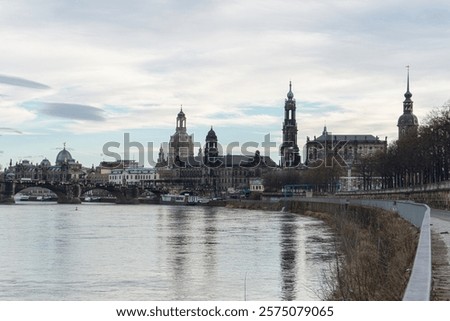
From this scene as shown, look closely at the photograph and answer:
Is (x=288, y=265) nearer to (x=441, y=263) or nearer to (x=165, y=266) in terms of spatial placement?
(x=165, y=266)

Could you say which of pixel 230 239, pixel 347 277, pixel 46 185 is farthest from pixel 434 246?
pixel 46 185

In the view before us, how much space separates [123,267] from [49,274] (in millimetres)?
3654

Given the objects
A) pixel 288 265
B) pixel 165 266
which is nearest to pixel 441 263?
pixel 288 265

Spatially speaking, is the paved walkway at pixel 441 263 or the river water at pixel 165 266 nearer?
the paved walkway at pixel 441 263

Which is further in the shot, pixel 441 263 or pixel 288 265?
pixel 288 265

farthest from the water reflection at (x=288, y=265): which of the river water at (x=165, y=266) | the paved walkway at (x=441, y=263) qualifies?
the paved walkway at (x=441, y=263)

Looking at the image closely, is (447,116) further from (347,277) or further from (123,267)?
(347,277)

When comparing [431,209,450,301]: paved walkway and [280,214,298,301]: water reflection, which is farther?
[280,214,298,301]: water reflection

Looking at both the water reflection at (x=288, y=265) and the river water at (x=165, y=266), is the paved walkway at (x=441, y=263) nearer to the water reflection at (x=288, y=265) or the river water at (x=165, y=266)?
the river water at (x=165, y=266)

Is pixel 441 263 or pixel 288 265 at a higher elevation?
pixel 441 263

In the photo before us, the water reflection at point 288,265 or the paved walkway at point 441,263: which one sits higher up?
the paved walkway at point 441,263

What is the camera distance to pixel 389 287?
1722cm

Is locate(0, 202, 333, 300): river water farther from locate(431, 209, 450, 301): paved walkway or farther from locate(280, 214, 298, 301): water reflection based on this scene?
locate(431, 209, 450, 301): paved walkway

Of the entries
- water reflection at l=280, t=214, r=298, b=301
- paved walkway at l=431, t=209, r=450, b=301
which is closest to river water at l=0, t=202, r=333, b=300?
water reflection at l=280, t=214, r=298, b=301
